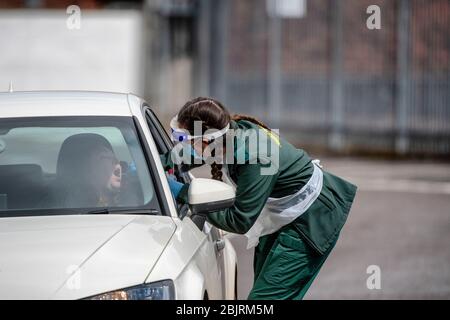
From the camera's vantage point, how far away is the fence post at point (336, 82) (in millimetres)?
23719

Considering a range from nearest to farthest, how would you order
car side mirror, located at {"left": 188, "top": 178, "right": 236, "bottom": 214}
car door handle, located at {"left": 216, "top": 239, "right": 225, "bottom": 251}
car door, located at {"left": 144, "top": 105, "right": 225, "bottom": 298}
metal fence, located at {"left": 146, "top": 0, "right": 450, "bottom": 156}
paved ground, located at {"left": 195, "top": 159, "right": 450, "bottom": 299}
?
car side mirror, located at {"left": 188, "top": 178, "right": 236, "bottom": 214} < car door, located at {"left": 144, "top": 105, "right": 225, "bottom": 298} < car door handle, located at {"left": 216, "top": 239, "right": 225, "bottom": 251} < paved ground, located at {"left": 195, "top": 159, "right": 450, "bottom": 299} < metal fence, located at {"left": 146, "top": 0, "right": 450, "bottom": 156}

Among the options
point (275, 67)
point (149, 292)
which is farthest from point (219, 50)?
point (149, 292)

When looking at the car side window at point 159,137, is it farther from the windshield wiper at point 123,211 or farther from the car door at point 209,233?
the windshield wiper at point 123,211

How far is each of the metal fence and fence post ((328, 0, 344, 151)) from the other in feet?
0.07

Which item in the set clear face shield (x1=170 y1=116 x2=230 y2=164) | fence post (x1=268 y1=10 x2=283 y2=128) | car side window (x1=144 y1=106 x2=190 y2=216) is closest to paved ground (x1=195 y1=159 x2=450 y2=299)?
car side window (x1=144 y1=106 x2=190 y2=216)

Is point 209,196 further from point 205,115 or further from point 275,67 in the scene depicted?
point 275,67

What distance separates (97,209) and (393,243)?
722 centimetres

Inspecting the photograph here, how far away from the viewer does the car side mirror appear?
17.3ft

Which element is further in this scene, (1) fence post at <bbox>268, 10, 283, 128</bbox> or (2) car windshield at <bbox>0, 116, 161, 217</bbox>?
(1) fence post at <bbox>268, 10, 283, 128</bbox>

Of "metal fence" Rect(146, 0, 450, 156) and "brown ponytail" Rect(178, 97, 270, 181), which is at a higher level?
"brown ponytail" Rect(178, 97, 270, 181)

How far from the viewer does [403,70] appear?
22359mm

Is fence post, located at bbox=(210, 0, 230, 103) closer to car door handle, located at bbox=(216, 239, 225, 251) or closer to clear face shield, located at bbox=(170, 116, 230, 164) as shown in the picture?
car door handle, located at bbox=(216, 239, 225, 251)
